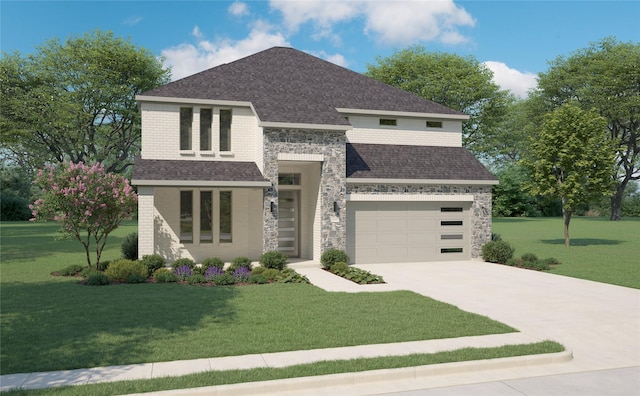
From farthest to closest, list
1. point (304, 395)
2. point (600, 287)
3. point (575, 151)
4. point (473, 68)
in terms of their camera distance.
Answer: point (473, 68) < point (575, 151) < point (600, 287) < point (304, 395)

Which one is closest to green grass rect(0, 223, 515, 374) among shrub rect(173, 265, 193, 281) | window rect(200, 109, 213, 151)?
shrub rect(173, 265, 193, 281)

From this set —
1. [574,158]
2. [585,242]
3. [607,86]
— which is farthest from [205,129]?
[607,86]

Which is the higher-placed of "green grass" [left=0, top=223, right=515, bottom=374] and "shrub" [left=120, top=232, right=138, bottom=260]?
"shrub" [left=120, top=232, right=138, bottom=260]

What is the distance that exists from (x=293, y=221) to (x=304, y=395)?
15.1 meters

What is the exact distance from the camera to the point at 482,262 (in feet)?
67.3

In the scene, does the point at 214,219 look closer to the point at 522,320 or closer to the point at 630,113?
A: the point at 522,320

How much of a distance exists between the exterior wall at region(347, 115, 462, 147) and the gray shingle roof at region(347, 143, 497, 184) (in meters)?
0.37

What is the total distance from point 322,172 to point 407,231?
452 centimetres

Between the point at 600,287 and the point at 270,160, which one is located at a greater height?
the point at 270,160

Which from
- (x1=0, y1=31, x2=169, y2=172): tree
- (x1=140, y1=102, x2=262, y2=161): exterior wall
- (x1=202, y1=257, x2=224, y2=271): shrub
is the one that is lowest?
(x1=202, y1=257, x2=224, y2=271): shrub

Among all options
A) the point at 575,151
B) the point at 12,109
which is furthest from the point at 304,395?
the point at 12,109

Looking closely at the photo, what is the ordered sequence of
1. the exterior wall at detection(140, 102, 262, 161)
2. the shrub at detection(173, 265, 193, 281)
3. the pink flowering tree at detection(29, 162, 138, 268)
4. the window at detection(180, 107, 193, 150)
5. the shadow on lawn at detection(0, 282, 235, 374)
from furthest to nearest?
the window at detection(180, 107, 193, 150)
the exterior wall at detection(140, 102, 262, 161)
the pink flowering tree at detection(29, 162, 138, 268)
the shrub at detection(173, 265, 193, 281)
the shadow on lawn at detection(0, 282, 235, 374)

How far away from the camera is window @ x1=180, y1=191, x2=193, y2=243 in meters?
19.2

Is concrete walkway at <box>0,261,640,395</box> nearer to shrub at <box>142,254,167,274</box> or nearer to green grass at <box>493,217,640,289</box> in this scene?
green grass at <box>493,217,640,289</box>
